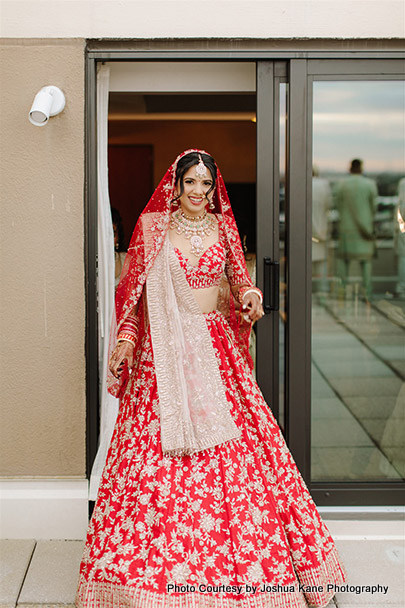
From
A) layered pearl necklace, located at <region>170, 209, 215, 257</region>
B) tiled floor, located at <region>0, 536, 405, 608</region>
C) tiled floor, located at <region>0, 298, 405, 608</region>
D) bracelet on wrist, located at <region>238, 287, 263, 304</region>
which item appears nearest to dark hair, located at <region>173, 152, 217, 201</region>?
layered pearl necklace, located at <region>170, 209, 215, 257</region>

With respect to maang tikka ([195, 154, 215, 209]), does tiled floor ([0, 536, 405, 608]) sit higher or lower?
lower

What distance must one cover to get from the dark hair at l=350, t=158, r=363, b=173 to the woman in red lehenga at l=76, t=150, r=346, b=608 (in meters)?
0.87

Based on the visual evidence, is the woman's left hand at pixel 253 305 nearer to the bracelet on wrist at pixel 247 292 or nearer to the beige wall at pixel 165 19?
the bracelet on wrist at pixel 247 292

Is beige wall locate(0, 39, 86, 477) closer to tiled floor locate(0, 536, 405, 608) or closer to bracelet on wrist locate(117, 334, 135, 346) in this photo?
tiled floor locate(0, 536, 405, 608)

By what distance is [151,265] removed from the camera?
9.75 ft

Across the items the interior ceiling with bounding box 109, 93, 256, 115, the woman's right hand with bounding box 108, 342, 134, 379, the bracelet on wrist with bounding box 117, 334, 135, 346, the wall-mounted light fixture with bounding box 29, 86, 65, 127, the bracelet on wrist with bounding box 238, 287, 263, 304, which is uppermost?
the interior ceiling with bounding box 109, 93, 256, 115

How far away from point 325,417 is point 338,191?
1.12m

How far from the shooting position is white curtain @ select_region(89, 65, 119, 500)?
3555 mm

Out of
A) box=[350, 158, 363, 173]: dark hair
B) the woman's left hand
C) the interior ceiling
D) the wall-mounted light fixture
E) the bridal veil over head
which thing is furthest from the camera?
the interior ceiling

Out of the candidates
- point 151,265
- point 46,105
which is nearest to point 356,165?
point 151,265

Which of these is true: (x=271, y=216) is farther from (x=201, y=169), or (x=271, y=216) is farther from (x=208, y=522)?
(x=208, y=522)

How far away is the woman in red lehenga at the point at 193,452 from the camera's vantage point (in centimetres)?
268

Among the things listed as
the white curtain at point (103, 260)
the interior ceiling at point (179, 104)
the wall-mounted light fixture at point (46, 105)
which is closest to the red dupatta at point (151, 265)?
the white curtain at point (103, 260)

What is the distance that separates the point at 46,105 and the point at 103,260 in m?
0.75
